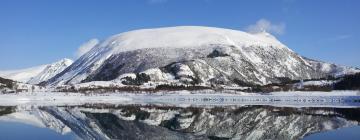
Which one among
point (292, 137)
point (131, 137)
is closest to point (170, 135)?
point (131, 137)

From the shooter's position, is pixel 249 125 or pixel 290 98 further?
pixel 290 98

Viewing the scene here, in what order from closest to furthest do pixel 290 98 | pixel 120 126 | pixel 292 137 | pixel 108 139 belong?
pixel 108 139 → pixel 292 137 → pixel 120 126 → pixel 290 98

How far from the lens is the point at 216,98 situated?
148m

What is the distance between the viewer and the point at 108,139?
116ft

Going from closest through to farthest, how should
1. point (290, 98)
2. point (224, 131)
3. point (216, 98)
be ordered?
1. point (224, 131)
2. point (290, 98)
3. point (216, 98)

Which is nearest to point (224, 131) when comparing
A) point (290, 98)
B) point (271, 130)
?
point (271, 130)

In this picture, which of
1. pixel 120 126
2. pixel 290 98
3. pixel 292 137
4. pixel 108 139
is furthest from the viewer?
pixel 290 98

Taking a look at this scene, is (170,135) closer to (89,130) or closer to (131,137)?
(131,137)

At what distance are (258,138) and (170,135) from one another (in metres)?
6.85

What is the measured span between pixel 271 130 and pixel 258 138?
7151 millimetres

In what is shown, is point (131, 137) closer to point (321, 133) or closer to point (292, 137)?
point (292, 137)

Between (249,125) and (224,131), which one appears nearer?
(224,131)

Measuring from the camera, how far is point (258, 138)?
3731 centimetres

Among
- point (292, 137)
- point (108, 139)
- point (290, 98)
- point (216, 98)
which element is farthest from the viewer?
point (216, 98)
